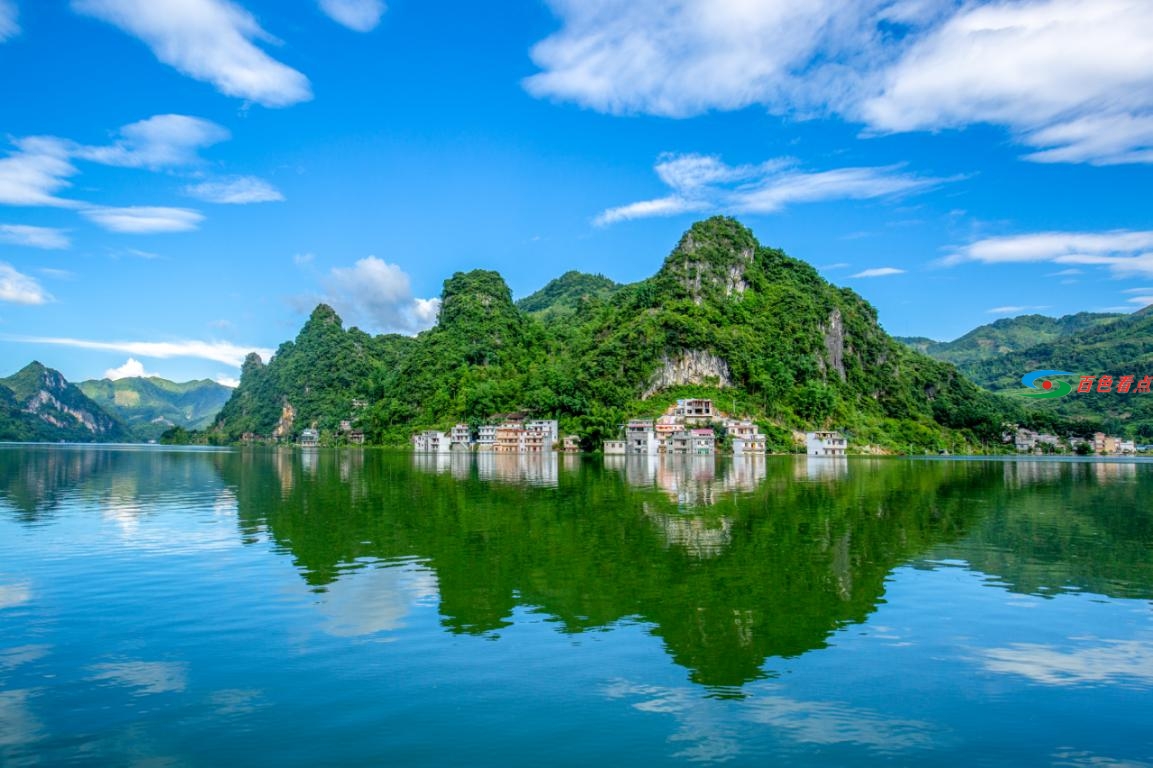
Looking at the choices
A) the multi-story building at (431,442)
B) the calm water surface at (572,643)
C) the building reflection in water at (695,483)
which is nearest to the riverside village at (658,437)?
the multi-story building at (431,442)

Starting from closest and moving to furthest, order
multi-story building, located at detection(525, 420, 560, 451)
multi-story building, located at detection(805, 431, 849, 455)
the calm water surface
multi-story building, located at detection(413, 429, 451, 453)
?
the calm water surface, multi-story building, located at detection(805, 431, 849, 455), multi-story building, located at detection(525, 420, 560, 451), multi-story building, located at detection(413, 429, 451, 453)

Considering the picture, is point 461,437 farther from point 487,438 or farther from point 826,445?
point 826,445

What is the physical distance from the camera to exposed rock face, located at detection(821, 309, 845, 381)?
160 metres

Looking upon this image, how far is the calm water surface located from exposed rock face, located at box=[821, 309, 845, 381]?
136m

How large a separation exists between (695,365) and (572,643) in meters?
124

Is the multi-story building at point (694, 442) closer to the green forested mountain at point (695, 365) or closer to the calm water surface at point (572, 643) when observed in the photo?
the green forested mountain at point (695, 365)

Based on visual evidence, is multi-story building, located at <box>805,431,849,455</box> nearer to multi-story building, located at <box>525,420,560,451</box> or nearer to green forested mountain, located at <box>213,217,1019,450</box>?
green forested mountain, located at <box>213,217,1019,450</box>

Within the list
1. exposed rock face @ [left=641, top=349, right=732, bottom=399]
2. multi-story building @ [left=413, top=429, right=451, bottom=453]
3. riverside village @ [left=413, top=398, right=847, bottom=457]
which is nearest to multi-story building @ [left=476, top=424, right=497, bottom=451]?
riverside village @ [left=413, top=398, right=847, bottom=457]

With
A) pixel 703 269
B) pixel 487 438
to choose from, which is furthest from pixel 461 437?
pixel 703 269

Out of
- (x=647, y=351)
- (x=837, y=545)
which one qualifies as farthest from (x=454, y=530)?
(x=647, y=351)

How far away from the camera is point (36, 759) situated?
850cm

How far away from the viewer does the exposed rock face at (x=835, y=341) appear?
6314 inches

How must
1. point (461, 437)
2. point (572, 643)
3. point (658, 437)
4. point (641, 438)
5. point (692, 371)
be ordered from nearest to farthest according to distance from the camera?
1. point (572, 643)
2. point (658, 437)
3. point (641, 438)
4. point (461, 437)
5. point (692, 371)

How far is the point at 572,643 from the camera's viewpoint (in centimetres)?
1316
